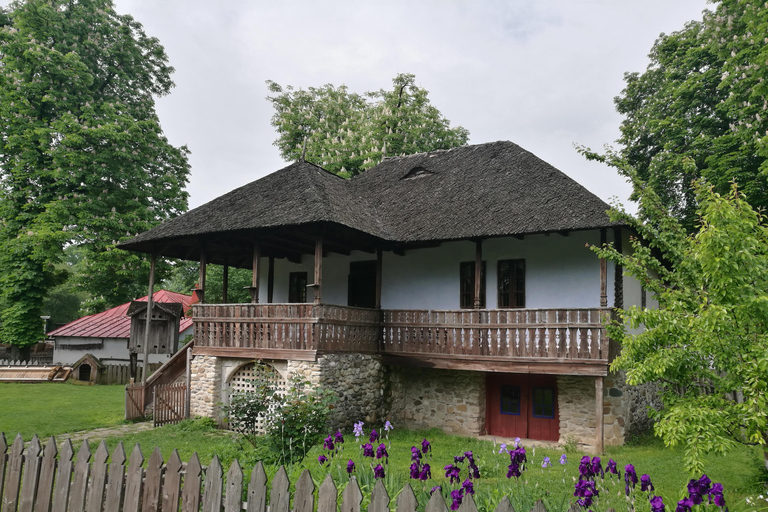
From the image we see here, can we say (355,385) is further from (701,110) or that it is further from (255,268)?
(701,110)

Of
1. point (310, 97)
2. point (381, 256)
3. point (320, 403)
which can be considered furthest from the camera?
point (310, 97)

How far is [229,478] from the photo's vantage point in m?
4.02

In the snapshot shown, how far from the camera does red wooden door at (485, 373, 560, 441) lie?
13.2m

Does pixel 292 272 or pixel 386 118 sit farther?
pixel 386 118

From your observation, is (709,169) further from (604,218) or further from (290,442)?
(290,442)

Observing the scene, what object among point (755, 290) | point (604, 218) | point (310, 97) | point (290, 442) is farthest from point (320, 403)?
point (310, 97)

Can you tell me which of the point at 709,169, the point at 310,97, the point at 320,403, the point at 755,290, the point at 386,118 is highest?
the point at 310,97

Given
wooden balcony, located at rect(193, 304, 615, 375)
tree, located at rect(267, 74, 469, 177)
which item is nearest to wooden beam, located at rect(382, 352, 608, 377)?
wooden balcony, located at rect(193, 304, 615, 375)

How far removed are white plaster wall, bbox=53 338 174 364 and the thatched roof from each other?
12721 millimetres

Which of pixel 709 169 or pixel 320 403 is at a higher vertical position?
pixel 709 169

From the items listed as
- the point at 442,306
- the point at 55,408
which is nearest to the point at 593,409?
the point at 442,306

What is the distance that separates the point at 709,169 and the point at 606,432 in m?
10.6

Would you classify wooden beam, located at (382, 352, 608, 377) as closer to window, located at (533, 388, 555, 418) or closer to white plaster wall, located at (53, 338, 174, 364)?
window, located at (533, 388, 555, 418)

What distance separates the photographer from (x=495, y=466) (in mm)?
8391
